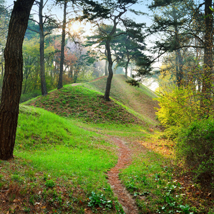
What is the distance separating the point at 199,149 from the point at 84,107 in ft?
53.7

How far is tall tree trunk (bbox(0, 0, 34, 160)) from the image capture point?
17.3ft

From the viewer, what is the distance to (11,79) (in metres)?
5.28

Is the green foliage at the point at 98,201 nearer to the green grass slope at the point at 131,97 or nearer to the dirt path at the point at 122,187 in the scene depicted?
the dirt path at the point at 122,187

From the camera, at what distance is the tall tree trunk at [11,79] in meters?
5.26

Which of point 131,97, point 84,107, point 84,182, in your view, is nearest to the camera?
point 84,182


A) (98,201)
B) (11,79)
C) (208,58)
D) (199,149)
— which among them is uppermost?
(208,58)

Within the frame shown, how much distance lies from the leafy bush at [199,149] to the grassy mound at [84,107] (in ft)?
43.2

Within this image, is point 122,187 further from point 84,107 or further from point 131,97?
point 131,97

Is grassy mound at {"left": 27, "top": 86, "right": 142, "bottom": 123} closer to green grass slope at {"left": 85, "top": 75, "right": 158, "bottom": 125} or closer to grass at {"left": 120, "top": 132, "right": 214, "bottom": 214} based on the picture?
green grass slope at {"left": 85, "top": 75, "right": 158, "bottom": 125}

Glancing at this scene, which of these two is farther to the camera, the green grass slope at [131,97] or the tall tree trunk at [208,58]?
the green grass slope at [131,97]

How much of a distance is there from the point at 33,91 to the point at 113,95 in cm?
1398

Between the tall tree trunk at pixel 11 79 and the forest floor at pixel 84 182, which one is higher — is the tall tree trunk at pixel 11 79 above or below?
above

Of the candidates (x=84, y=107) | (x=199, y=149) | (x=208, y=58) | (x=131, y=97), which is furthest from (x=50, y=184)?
(x=131, y=97)

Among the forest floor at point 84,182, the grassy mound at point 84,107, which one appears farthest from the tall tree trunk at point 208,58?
the grassy mound at point 84,107
